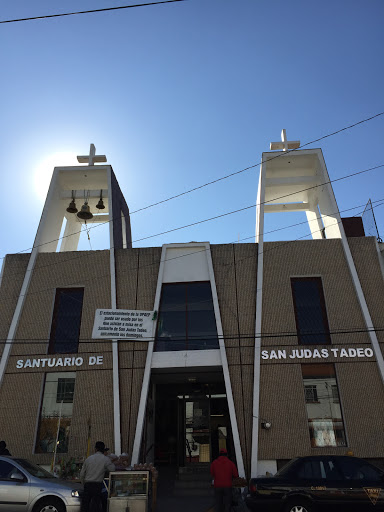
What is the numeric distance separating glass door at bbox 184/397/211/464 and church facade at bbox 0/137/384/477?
41 millimetres

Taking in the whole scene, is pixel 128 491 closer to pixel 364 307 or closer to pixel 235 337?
pixel 235 337

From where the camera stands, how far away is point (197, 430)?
16.0m

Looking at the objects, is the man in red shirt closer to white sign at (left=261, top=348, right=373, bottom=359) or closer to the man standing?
the man standing

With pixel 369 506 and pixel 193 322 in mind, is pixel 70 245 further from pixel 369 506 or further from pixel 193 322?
pixel 369 506

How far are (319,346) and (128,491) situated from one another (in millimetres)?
8039

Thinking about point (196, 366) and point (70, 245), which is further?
point (70, 245)

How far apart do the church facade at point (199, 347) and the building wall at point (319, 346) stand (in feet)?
0.12

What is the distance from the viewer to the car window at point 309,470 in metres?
8.40

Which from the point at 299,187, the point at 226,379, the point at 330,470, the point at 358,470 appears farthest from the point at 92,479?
the point at 299,187

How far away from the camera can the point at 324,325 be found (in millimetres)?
14766

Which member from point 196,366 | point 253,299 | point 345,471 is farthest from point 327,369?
point 345,471

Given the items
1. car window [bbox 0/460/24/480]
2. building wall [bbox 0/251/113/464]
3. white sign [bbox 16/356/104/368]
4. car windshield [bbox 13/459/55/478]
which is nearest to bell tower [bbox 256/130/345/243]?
building wall [bbox 0/251/113/464]

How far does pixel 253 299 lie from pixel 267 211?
5.99m

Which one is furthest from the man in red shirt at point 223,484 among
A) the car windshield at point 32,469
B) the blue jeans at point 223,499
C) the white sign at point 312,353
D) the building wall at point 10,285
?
the building wall at point 10,285
